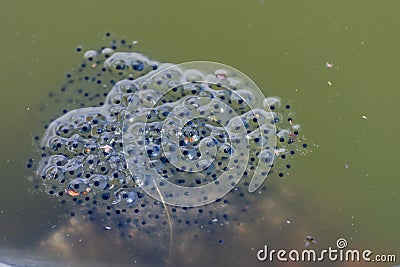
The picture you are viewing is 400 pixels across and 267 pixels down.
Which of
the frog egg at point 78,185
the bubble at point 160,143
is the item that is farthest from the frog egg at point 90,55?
the frog egg at point 78,185

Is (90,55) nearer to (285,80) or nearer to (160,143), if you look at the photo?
(160,143)

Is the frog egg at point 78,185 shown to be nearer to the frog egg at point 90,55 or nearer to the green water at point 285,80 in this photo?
the green water at point 285,80

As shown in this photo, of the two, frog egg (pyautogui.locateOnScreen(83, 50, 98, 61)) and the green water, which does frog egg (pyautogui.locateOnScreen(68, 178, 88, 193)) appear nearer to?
the green water

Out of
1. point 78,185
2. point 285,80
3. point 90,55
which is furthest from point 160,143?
point 285,80

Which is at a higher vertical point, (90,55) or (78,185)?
(90,55)

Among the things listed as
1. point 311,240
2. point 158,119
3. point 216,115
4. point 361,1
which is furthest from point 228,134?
point 361,1

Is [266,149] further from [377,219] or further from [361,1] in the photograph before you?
A: [361,1]

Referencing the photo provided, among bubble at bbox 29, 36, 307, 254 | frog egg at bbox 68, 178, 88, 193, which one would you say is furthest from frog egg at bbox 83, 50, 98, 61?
frog egg at bbox 68, 178, 88, 193

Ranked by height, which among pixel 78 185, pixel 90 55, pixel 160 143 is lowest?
pixel 78 185
